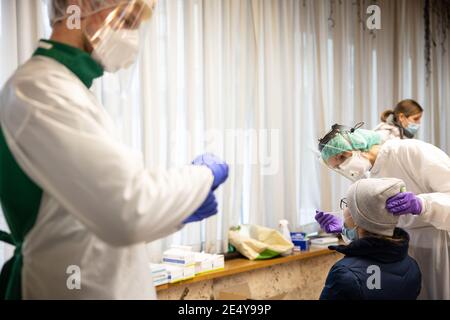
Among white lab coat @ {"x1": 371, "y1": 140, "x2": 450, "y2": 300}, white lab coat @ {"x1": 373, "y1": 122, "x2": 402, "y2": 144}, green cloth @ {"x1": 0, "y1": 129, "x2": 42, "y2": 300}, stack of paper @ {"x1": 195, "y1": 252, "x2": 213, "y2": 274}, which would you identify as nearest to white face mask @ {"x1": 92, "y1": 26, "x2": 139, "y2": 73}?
green cloth @ {"x1": 0, "y1": 129, "x2": 42, "y2": 300}

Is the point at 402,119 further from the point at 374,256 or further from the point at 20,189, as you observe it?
the point at 20,189

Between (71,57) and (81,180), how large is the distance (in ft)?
1.14

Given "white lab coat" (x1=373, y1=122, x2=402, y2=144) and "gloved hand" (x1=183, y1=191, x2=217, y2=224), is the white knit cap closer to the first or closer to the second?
"gloved hand" (x1=183, y1=191, x2=217, y2=224)

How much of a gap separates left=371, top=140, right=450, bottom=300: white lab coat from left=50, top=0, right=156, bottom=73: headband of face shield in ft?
4.57

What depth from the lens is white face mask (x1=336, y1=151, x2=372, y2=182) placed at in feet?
6.48

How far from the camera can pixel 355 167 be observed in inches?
78.5

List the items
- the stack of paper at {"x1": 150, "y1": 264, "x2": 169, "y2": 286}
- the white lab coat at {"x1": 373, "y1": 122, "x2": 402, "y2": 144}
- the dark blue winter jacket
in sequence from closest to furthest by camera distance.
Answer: the dark blue winter jacket → the stack of paper at {"x1": 150, "y1": 264, "x2": 169, "y2": 286} → the white lab coat at {"x1": 373, "y1": 122, "x2": 402, "y2": 144}

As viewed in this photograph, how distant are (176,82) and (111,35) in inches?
62.2

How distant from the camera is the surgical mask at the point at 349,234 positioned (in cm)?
178

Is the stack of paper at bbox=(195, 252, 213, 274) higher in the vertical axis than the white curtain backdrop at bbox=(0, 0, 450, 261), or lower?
lower

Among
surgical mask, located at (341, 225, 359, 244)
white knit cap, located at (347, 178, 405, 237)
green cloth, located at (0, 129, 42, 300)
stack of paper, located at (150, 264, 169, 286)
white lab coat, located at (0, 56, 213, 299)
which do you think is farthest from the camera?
stack of paper, located at (150, 264, 169, 286)

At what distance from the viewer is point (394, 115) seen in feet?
9.71

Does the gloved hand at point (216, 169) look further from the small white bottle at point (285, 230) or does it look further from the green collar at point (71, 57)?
the small white bottle at point (285, 230)
